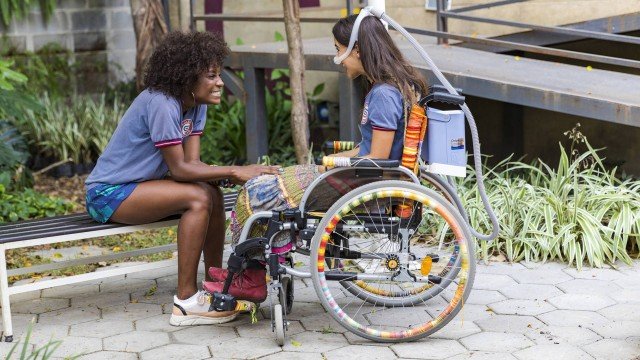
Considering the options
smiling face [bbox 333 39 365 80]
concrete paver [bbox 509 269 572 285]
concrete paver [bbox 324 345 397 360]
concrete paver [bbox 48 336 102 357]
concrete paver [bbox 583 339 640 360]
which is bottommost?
concrete paver [bbox 583 339 640 360]

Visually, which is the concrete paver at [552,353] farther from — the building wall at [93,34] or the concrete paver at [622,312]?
the building wall at [93,34]

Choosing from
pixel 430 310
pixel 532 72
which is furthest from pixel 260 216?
pixel 532 72

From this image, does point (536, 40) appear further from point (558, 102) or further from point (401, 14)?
point (558, 102)

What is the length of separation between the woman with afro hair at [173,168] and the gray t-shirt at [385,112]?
0.50m

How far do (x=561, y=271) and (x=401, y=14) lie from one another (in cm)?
353

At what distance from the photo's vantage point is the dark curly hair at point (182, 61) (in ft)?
13.9

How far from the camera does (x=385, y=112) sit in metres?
3.97

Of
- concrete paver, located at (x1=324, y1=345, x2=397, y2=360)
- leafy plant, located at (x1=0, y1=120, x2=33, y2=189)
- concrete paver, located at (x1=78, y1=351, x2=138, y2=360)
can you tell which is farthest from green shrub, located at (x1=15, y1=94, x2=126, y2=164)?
concrete paver, located at (x1=324, y1=345, x2=397, y2=360)

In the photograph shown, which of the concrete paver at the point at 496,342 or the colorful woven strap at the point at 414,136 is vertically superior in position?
the colorful woven strap at the point at 414,136

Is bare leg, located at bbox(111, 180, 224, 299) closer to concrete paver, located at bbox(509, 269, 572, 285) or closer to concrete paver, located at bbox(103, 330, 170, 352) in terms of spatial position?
concrete paver, located at bbox(103, 330, 170, 352)

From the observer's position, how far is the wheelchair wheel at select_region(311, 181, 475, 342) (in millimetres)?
Answer: 3893

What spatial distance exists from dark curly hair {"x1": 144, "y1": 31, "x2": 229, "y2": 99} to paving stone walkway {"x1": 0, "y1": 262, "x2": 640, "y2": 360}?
1.04 meters

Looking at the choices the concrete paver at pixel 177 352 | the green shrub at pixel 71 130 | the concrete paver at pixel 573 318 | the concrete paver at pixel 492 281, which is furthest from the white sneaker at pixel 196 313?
the green shrub at pixel 71 130

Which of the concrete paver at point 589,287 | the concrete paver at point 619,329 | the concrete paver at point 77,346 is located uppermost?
the concrete paver at point 589,287
